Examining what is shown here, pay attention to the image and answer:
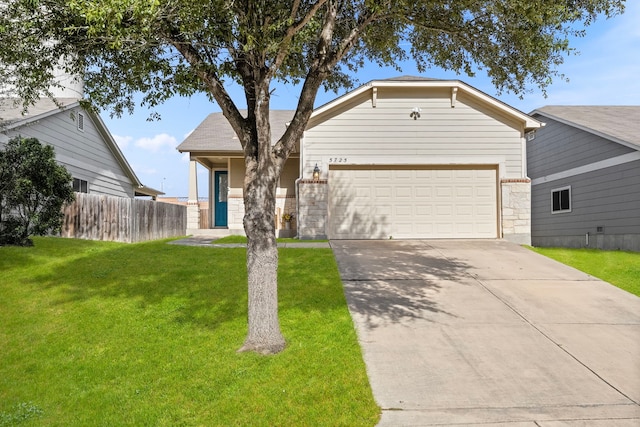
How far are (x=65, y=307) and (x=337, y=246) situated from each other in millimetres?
7191

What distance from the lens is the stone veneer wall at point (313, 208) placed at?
13.7 m

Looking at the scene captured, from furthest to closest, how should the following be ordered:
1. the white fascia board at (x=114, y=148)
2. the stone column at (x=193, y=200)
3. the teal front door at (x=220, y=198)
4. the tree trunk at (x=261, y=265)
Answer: the teal front door at (x=220, y=198), the white fascia board at (x=114, y=148), the stone column at (x=193, y=200), the tree trunk at (x=261, y=265)

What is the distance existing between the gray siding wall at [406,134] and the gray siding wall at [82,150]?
29.1ft

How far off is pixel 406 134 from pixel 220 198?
8447mm

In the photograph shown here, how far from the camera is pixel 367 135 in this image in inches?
547

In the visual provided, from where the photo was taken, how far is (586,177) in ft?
50.5

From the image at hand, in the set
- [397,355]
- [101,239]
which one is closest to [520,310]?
[397,355]

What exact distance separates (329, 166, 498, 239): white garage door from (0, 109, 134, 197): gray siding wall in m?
9.80

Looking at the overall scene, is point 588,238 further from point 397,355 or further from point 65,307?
point 65,307

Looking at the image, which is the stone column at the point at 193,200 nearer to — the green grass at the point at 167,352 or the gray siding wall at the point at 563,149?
the green grass at the point at 167,352

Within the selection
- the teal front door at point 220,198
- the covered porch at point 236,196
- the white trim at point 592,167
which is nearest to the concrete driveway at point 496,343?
the white trim at point 592,167

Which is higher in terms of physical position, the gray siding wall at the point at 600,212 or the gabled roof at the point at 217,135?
the gabled roof at the point at 217,135

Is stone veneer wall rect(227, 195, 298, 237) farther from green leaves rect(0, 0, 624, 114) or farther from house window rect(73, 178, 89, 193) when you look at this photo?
green leaves rect(0, 0, 624, 114)

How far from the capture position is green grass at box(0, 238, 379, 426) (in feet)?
13.1
